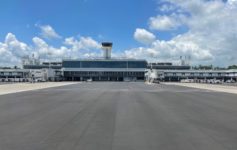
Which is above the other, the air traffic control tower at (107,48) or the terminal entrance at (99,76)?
the air traffic control tower at (107,48)

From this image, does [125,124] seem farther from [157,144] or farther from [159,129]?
[157,144]

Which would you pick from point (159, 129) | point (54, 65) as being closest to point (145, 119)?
point (159, 129)

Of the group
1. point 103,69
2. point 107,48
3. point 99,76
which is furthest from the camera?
point 107,48

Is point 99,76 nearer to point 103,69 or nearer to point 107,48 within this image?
point 103,69

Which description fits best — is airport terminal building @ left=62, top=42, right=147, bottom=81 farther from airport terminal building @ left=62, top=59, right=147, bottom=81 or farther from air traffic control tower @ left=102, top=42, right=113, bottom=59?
air traffic control tower @ left=102, top=42, right=113, bottom=59

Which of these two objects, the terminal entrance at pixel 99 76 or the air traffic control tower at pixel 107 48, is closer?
the terminal entrance at pixel 99 76

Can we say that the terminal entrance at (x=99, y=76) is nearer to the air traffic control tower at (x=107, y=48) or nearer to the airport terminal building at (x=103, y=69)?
the airport terminal building at (x=103, y=69)

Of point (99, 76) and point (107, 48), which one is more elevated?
point (107, 48)

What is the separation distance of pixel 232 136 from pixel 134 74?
159 metres

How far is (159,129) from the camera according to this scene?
11.9 meters

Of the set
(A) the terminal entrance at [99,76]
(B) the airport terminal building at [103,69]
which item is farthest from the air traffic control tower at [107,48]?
(A) the terminal entrance at [99,76]

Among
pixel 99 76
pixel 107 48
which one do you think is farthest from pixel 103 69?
pixel 107 48

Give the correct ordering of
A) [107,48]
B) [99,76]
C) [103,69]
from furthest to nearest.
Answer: [107,48]
[99,76]
[103,69]

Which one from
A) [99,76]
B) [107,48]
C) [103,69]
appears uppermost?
[107,48]
